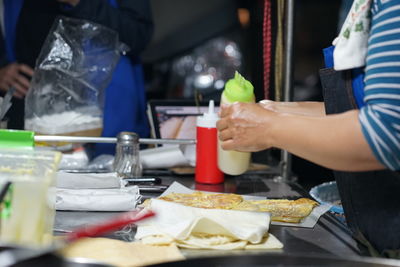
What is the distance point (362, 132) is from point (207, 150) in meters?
0.95

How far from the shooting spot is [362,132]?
1.09 meters

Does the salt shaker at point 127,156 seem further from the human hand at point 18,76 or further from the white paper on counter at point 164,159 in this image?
the human hand at point 18,76

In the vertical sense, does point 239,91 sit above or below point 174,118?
above

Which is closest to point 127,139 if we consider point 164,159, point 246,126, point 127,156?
point 127,156

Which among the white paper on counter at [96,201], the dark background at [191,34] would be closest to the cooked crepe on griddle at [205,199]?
the white paper on counter at [96,201]

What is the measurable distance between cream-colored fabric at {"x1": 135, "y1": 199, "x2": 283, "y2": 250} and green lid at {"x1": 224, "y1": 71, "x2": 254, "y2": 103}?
1.53ft

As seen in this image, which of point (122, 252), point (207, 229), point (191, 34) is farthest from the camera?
point (191, 34)

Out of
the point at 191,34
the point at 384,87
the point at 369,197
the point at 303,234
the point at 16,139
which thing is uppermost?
the point at 191,34

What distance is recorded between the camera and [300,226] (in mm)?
1521

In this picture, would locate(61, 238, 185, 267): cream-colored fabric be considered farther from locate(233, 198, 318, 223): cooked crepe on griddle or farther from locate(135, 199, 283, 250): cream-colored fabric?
locate(233, 198, 318, 223): cooked crepe on griddle

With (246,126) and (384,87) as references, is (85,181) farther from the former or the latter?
(384,87)

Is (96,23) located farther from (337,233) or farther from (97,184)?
(337,233)

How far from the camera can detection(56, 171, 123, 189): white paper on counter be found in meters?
1.70

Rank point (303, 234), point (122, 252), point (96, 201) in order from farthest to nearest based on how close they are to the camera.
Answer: point (96, 201) → point (303, 234) → point (122, 252)
